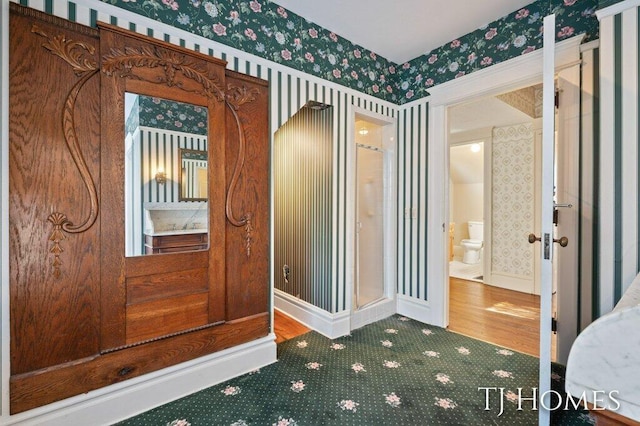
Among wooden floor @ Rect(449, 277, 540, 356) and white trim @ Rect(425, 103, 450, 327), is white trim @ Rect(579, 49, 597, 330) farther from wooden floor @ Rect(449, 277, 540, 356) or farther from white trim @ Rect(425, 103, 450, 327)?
white trim @ Rect(425, 103, 450, 327)

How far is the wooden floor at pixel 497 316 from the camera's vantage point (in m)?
2.64

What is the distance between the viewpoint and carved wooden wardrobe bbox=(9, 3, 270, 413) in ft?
4.76

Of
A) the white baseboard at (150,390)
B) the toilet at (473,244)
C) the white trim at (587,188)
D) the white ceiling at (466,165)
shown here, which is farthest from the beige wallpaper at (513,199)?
the white baseboard at (150,390)

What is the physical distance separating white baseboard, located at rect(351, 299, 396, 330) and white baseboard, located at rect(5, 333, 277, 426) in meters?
0.97

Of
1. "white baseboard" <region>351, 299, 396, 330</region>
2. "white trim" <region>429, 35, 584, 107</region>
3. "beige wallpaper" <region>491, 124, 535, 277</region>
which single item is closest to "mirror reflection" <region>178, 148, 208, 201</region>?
"white baseboard" <region>351, 299, 396, 330</region>

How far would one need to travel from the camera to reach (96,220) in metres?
1.61

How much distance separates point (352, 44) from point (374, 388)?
9.54 feet

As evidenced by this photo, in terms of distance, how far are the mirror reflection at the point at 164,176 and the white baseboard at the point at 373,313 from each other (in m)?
1.69

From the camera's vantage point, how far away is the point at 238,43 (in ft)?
7.06

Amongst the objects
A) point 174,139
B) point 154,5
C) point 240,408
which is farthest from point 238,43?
point 240,408

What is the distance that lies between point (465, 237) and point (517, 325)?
4.11 meters

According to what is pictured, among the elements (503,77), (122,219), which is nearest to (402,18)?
(503,77)

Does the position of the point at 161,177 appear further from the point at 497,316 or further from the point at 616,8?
the point at 497,316

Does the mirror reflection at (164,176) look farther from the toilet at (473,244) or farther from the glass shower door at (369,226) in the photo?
the toilet at (473,244)
